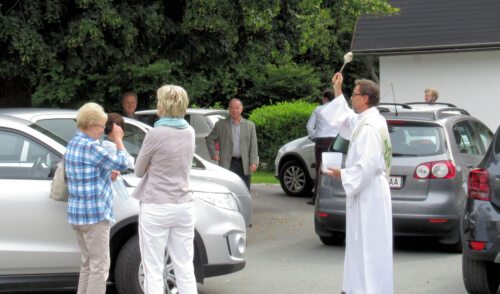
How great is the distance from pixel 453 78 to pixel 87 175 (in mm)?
19403

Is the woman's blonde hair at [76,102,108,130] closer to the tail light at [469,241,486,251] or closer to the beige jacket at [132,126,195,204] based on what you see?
the beige jacket at [132,126,195,204]

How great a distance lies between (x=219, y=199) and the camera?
25.3 feet

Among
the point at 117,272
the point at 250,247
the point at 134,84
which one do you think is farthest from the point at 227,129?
the point at 134,84

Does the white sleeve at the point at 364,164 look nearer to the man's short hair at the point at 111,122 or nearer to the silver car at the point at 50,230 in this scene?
the silver car at the point at 50,230

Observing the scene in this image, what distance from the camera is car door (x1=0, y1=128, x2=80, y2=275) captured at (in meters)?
7.02

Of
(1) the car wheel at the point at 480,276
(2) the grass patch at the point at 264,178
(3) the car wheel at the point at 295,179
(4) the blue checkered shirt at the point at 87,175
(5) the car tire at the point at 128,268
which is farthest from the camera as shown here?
(2) the grass patch at the point at 264,178

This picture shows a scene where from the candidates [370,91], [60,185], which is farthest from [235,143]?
[60,185]

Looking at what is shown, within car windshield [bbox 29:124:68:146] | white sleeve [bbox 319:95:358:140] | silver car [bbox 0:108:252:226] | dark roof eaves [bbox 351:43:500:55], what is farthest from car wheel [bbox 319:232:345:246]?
dark roof eaves [bbox 351:43:500:55]

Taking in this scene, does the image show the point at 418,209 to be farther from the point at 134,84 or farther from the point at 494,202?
the point at 134,84

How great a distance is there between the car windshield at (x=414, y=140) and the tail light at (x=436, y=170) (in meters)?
0.16

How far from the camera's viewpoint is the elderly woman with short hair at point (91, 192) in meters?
6.54

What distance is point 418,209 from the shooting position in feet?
33.0

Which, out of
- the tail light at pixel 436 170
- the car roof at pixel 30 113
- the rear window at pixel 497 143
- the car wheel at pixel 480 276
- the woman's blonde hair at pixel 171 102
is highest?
the woman's blonde hair at pixel 171 102

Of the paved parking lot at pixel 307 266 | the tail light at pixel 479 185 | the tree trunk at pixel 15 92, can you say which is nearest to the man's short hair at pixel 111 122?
the paved parking lot at pixel 307 266
